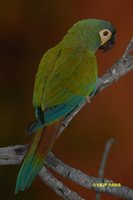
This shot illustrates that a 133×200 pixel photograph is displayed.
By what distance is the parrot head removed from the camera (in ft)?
2.31

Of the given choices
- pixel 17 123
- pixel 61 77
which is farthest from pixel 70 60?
pixel 17 123

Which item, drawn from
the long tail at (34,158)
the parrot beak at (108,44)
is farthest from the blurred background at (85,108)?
the long tail at (34,158)

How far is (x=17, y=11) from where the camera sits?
47.8 inches

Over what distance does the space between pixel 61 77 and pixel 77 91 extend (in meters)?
0.03

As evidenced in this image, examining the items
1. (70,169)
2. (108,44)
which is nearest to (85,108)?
(108,44)

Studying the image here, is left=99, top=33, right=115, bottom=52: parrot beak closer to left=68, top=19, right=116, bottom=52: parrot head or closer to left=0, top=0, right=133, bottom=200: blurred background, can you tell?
left=68, top=19, right=116, bottom=52: parrot head

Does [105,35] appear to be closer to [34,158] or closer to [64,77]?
[64,77]

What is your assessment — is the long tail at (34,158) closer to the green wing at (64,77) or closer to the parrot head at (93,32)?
the green wing at (64,77)

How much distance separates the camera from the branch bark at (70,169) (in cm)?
59

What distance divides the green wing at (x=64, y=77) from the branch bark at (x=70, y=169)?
1.8 inches

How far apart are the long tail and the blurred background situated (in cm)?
56

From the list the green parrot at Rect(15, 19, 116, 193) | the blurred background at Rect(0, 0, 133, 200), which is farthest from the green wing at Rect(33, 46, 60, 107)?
the blurred background at Rect(0, 0, 133, 200)

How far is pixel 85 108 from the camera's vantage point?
1.24 m

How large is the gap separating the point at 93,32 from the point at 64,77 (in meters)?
0.10
